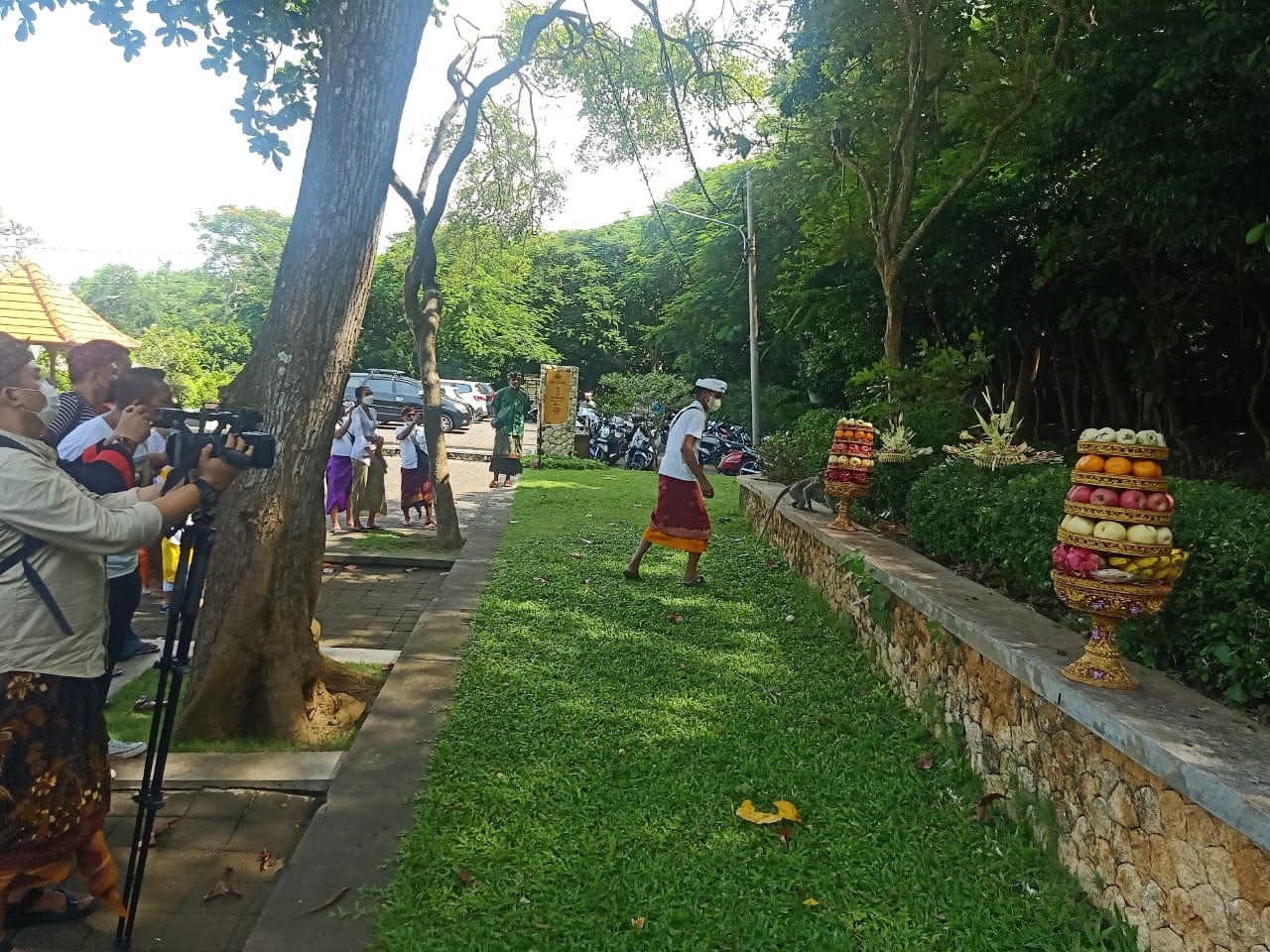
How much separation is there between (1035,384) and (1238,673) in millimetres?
13593

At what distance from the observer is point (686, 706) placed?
13.7ft

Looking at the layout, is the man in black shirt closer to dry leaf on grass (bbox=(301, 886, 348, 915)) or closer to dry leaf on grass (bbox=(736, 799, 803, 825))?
dry leaf on grass (bbox=(301, 886, 348, 915))

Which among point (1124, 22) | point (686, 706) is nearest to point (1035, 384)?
point (1124, 22)

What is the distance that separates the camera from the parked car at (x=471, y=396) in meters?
28.6

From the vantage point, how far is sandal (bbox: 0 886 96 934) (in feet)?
8.41

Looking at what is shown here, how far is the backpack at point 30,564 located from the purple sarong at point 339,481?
6726 mm

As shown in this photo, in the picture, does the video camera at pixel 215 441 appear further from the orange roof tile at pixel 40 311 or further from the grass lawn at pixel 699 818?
the orange roof tile at pixel 40 311

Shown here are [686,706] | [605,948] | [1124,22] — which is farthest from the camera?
[1124,22]

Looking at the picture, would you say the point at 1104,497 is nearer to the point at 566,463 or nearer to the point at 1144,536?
the point at 1144,536

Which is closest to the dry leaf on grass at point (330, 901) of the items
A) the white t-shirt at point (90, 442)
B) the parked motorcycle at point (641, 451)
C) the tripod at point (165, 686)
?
the tripod at point (165, 686)

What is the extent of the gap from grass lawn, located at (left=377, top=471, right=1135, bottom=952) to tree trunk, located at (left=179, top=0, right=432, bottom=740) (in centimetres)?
96

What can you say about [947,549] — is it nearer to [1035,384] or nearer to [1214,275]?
[1214,275]

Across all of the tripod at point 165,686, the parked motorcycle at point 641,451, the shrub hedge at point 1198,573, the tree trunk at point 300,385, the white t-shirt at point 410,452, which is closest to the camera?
the tripod at point 165,686

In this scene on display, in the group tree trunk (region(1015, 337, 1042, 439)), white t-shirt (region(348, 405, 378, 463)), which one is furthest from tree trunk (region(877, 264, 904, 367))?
white t-shirt (region(348, 405, 378, 463))
